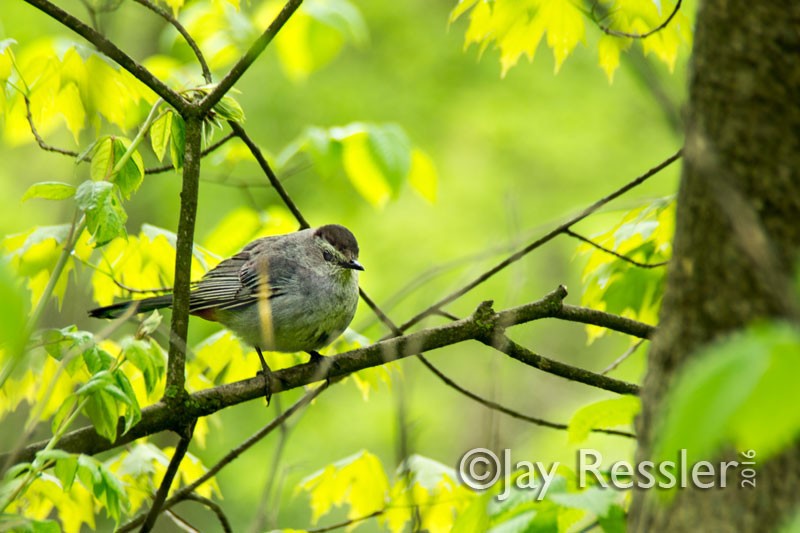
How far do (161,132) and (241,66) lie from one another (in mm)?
377

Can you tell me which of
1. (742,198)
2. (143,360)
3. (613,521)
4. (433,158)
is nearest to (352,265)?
(143,360)

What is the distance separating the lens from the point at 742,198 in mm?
1433

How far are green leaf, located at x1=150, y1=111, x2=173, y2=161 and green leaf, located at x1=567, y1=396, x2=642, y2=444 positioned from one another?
1729mm

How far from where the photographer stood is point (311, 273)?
4.50 m

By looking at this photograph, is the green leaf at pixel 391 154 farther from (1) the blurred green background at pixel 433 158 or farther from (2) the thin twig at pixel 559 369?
(1) the blurred green background at pixel 433 158

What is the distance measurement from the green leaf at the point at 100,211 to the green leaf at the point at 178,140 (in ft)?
1.32

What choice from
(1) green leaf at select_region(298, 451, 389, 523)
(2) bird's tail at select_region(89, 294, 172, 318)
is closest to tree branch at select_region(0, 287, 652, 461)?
(1) green leaf at select_region(298, 451, 389, 523)

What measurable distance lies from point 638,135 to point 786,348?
35.7 feet

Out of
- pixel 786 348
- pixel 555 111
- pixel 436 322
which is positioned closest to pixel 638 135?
pixel 555 111

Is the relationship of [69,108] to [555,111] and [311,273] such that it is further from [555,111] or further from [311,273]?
[555,111]

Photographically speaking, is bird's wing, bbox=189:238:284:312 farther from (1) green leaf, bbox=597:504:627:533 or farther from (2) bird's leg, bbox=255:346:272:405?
(1) green leaf, bbox=597:504:627:533

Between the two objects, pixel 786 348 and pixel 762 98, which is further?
pixel 762 98

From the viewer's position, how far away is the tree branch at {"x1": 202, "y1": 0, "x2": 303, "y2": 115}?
2.81 metres

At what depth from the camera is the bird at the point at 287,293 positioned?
4180mm
